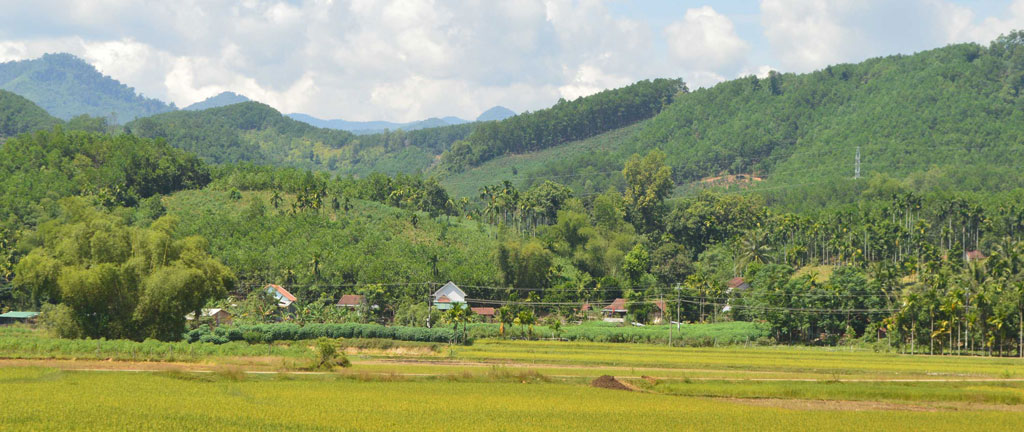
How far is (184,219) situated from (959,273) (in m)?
121

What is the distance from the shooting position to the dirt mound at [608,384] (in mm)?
54344

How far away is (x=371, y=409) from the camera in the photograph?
133ft

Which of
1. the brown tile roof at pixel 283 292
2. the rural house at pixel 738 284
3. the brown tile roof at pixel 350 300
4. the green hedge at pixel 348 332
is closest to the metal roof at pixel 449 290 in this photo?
the brown tile roof at pixel 350 300

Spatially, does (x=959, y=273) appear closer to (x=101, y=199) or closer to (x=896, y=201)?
(x=896, y=201)

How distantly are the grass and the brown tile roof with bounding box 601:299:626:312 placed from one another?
86.0m

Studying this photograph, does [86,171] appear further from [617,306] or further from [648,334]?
[648,334]

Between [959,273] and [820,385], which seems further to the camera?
[959,273]

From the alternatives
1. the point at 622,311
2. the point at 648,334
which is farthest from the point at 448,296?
the point at 648,334

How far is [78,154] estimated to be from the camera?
603 feet

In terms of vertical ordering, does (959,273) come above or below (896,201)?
below

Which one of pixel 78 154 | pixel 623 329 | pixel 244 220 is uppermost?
pixel 78 154

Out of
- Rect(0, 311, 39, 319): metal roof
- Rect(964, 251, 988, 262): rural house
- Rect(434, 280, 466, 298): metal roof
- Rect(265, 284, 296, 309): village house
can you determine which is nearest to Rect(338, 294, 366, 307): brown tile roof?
Rect(265, 284, 296, 309): village house

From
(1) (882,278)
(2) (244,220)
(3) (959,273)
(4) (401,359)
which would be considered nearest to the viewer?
(4) (401,359)

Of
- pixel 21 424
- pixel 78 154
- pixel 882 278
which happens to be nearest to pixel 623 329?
pixel 882 278
